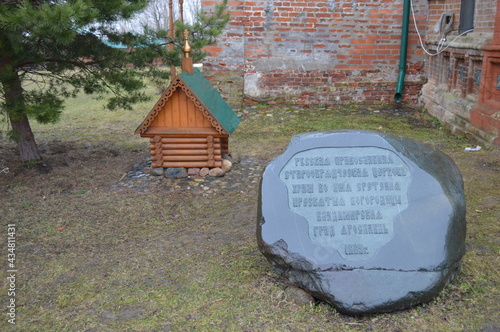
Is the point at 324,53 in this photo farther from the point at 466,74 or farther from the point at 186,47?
the point at 186,47

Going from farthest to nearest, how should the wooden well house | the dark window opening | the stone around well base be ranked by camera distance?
the dark window opening, the stone around well base, the wooden well house

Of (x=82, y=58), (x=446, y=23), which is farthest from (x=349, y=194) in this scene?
(x=446, y=23)

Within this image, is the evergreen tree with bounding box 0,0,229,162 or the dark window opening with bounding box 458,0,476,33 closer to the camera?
the evergreen tree with bounding box 0,0,229,162

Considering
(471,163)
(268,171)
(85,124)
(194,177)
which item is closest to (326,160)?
(268,171)

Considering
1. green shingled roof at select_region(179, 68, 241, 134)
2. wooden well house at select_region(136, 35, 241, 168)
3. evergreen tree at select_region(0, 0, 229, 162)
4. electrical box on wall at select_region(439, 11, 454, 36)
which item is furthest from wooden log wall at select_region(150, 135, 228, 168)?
electrical box on wall at select_region(439, 11, 454, 36)

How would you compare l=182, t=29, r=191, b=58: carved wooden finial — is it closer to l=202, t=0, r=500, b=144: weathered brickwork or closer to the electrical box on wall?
l=202, t=0, r=500, b=144: weathered brickwork

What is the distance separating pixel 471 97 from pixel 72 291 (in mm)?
6663

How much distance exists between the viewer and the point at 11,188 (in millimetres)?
5977

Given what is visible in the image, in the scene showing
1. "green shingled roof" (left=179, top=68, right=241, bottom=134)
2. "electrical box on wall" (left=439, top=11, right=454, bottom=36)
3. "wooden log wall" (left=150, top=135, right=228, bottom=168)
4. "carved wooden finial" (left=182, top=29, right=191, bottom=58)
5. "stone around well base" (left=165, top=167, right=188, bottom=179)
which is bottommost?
"stone around well base" (left=165, top=167, right=188, bottom=179)

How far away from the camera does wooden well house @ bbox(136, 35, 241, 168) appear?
595 centimetres

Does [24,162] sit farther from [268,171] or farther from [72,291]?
[268,171]

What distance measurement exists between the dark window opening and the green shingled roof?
444 cm

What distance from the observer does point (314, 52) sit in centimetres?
997

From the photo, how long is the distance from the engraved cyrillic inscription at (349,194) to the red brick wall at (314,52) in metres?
6.53
